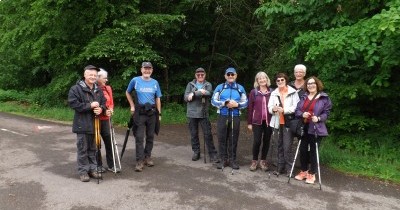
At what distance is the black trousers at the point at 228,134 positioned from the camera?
23.8ft

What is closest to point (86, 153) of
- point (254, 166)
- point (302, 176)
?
point (254, 166)

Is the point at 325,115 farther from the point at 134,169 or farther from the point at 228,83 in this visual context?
the point at 134,169

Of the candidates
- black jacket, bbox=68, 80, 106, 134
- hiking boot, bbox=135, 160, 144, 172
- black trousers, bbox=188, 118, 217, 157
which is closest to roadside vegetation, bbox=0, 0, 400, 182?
black trousers, bbox=188, 118, 217, 157

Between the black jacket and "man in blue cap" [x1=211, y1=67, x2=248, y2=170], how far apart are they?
2238 mm

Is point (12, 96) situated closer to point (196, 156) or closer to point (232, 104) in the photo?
point (196, 156)

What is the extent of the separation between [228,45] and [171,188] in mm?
10872

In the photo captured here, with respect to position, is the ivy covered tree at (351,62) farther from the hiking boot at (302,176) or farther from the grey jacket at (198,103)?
the hiking boot at (302,176)

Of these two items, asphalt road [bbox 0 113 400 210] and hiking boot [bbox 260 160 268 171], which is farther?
hiking boot [bbox 260 160 268 171]

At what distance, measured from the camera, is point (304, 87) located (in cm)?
661

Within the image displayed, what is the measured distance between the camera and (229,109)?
23.6 ft

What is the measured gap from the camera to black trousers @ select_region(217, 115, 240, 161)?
726 centimetres

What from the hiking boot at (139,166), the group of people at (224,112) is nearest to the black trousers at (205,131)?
the group of people at (224,112)

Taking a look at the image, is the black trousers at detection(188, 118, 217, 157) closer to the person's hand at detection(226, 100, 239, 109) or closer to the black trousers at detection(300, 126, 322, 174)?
the person's hand at detection(226, 100, 239, 109)

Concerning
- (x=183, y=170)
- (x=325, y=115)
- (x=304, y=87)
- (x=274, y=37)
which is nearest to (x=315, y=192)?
(x=325, y=115)
